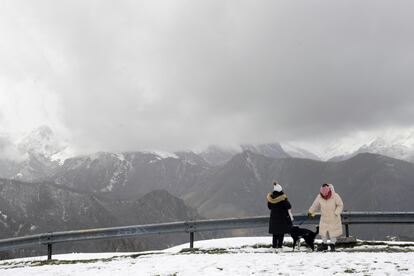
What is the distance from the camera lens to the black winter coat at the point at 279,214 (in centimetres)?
1670

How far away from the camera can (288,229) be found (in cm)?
1661

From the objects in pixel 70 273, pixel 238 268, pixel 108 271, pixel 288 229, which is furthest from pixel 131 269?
pixel 288 229

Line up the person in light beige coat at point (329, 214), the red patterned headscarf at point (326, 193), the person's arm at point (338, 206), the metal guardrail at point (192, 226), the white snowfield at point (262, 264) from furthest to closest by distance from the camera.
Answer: the metal guardrail at point (192, 226)
the red patterned headscarf at point (326, 193)
the person's arm at point (338, 206)
the person in light beige coat at point (329, 214)
the white snowfield at point (262, 264)

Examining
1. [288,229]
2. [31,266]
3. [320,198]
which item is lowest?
[31,266]

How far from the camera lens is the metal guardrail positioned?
18188 millimetres

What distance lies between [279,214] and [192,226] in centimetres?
372

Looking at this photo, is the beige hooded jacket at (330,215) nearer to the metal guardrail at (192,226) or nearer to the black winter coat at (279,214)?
the black winter coat at (279,214)

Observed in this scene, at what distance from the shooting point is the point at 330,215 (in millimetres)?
16453

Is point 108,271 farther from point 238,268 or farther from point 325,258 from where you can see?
point 325,258

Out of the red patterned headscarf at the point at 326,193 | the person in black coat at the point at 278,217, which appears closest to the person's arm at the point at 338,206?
the red patterned headscarf at the point at 326,193

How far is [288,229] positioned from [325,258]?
3.11 metres

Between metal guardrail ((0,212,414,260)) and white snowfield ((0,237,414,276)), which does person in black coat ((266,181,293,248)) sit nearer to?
white snowfield ((0,237,414,276))

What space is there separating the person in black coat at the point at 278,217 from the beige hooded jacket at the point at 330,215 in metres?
0.91

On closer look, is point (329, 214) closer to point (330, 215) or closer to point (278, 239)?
point (330, 215)
